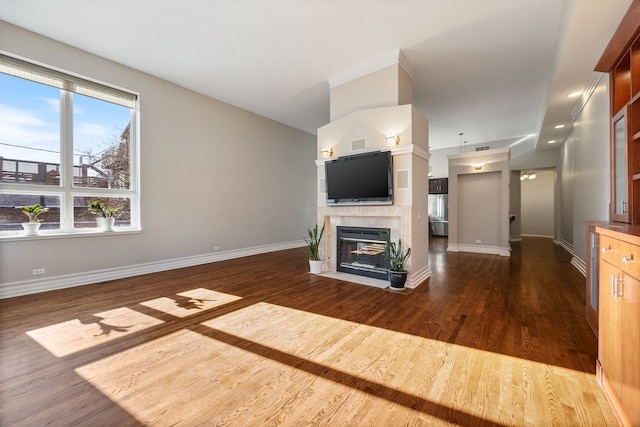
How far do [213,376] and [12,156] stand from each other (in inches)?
165

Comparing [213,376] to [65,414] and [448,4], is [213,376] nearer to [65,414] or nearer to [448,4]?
[65,414]

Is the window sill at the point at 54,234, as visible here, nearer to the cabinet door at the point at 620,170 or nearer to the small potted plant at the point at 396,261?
the small potted plant at the point at 396,261

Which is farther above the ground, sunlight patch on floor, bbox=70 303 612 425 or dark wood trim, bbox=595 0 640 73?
dark wood trim, bbox=595 0 640 73

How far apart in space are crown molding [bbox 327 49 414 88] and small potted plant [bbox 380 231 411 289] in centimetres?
264

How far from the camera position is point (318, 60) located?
14.0 feet

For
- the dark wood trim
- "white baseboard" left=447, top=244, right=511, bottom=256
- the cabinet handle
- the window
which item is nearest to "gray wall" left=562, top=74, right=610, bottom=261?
"white baseboard" left=447, top=244, right=511, bottom=256

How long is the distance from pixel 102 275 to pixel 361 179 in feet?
14.2

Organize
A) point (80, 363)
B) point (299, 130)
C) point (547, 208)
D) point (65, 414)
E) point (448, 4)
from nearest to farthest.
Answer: point (65, 414) < point (80, 363) < point (448, 4) < point (299, 130) < point (547, 208)

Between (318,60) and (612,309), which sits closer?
(612,309)

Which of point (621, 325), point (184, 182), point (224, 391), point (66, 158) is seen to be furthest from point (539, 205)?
point (66, 158)

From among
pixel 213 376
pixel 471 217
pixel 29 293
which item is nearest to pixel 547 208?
pixel 471 217

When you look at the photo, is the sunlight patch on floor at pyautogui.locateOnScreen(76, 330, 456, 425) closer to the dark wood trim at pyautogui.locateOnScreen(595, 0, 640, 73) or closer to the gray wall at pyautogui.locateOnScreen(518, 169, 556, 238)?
the dark wood trim at pyautogui.locateOnScreen(595, 0, 640, 73)

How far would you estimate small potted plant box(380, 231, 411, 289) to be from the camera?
367 centimetres

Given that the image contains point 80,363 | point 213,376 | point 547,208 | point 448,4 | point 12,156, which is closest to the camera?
point 213,376
